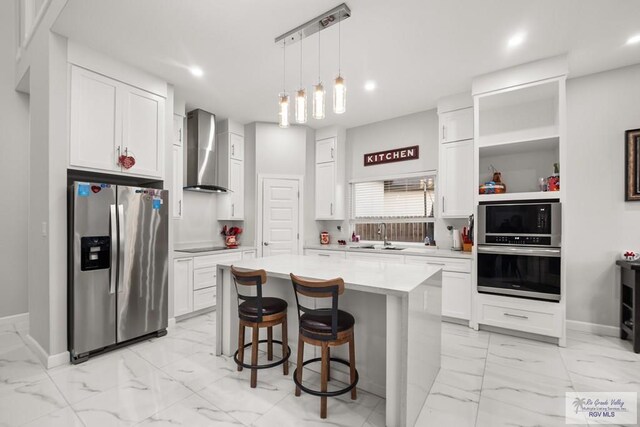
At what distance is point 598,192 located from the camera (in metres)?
3.28

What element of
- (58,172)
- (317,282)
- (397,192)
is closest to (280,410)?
(317,282)

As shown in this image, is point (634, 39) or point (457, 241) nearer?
point (634, 39)

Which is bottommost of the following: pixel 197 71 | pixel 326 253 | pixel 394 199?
pixel 326 253

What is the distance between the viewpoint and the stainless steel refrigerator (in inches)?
103

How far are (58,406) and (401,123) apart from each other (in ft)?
16.6

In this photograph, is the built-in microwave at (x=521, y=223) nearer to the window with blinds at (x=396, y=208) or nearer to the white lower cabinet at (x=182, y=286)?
the window with blinds at (x=396, y=208)

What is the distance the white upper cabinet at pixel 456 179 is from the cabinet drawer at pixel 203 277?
3.33m

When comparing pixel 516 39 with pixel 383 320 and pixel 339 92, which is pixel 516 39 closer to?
pixel 339 92

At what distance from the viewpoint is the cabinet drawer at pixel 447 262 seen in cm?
355

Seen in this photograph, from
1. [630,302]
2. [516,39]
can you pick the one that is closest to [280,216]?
[516,39]

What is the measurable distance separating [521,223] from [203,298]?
4054 mm

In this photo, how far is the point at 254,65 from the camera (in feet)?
10.5

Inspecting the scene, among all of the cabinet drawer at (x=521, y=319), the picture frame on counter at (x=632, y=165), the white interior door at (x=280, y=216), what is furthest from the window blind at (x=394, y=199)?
the picture frame on counter at (x=632, y=165)

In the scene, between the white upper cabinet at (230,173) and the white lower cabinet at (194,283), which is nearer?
the white lower cabinet at (194,283)
